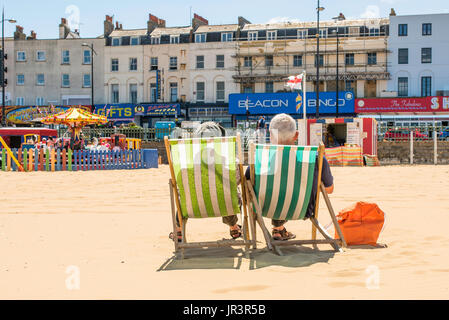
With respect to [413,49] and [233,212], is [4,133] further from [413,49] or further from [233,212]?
[413,49]

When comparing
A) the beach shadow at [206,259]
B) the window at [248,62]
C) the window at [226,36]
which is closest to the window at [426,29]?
the window at [248,62]

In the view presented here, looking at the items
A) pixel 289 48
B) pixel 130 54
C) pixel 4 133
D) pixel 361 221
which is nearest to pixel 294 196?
pixel 361 221

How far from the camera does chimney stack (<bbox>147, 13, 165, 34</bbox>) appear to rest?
51375 millimetres

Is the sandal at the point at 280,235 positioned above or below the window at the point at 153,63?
below

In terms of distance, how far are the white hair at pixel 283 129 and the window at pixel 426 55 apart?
4321 centimetres

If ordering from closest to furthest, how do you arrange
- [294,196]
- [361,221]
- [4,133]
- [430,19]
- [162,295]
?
[162,295] → [294,196] → [361,221] → [4,133] → [430,19]

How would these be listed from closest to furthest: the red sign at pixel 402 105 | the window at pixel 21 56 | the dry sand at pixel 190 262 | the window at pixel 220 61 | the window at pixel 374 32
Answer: the dry sand at pixel 190 262, the red sign at pixel 402 105, the window at pixel 374 32, the window at pixel 220 61, the window at pixel 21 56

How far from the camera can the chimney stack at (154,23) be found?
5138 cm

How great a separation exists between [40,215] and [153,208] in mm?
1657

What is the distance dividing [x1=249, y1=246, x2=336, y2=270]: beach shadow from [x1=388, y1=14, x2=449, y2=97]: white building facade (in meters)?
42.4

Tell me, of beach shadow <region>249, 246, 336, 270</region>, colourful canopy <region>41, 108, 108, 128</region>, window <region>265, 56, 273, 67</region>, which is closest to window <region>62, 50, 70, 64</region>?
window <region>265, 56, 273, 67</region>

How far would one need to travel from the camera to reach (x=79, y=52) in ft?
168

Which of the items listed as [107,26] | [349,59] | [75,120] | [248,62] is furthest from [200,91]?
[75,120]

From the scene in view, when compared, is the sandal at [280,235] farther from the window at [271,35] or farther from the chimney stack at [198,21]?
the chimney stack at [198,21]
